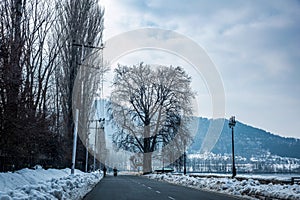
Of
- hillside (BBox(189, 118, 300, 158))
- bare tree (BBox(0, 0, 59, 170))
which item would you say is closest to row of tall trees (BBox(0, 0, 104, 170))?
bare tree (BBox(0, 0, 59, 170))

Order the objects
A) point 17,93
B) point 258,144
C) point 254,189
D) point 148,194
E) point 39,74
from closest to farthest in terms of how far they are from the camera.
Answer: point 17,93 → point 148,194 → point 254,189 → point 39,74 → point 258,144

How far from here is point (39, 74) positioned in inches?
913

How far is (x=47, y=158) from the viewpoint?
80.5 ft

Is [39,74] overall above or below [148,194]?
above

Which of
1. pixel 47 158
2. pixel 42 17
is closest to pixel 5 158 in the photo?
pixel 47 158

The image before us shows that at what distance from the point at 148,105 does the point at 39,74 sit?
81.8 feet

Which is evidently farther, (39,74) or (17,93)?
(39,74)

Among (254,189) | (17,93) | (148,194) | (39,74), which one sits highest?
(39,74)

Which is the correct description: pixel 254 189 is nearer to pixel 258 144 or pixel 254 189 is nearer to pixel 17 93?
pixel 17 93

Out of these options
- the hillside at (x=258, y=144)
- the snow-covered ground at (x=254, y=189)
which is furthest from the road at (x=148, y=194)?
the hillside at (x=258, y=144)

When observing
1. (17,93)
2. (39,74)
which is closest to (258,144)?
(39,74)

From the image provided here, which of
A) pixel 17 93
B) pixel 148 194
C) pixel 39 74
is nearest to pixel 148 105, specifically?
pixel 39 74

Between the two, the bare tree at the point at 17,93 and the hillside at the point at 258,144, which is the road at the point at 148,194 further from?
the hillside at the point at 258,144

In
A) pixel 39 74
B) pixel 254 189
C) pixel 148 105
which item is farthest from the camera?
pixel 148 105
